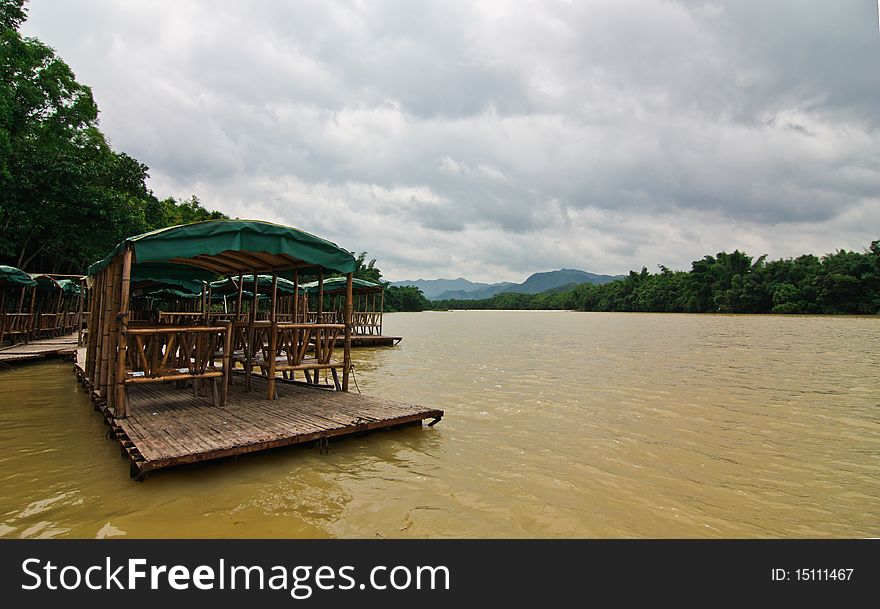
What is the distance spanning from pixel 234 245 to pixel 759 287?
82945 millimetres

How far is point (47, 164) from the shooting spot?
1872cm

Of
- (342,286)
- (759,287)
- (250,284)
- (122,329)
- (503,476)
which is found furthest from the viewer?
(759,287)

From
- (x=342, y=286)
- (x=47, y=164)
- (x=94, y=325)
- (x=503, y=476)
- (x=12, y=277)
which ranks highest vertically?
(x=47, y=164)

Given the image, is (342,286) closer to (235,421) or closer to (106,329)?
(106,329)

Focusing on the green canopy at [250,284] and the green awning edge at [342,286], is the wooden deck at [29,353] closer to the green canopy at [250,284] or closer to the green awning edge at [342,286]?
the green canopy at [250,284]

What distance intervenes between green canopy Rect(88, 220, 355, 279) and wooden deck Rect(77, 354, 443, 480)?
2.01 meters

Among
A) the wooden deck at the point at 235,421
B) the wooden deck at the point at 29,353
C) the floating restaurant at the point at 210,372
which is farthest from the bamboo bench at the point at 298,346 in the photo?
the wooden deck at the point at 29,353

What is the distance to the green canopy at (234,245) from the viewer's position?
5535 millimetres

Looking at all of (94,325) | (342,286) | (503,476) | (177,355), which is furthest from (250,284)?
(503,476)

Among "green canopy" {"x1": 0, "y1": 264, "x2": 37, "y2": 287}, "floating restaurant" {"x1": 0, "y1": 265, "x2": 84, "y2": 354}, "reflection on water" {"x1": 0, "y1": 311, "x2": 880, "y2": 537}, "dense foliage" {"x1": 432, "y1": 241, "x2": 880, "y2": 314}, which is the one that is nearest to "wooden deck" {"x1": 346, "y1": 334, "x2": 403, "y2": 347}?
"floating restaurant" {"x1": 0, "y1": 265, "x2": 84, "y2": 354}

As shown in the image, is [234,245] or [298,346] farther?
[298,346]

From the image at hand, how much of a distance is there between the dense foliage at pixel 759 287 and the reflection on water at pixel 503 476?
64642 mm
